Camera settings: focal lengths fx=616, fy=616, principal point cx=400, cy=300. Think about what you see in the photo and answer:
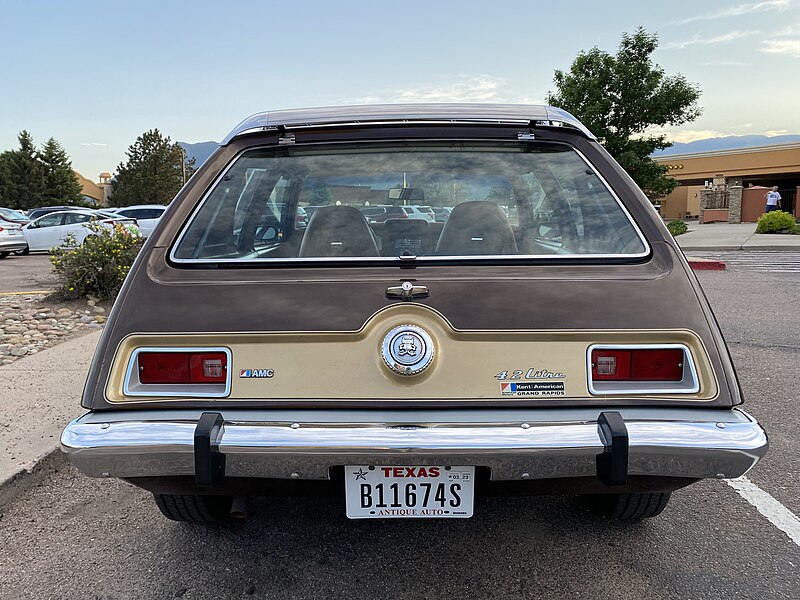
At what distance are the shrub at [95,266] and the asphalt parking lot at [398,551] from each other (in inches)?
206

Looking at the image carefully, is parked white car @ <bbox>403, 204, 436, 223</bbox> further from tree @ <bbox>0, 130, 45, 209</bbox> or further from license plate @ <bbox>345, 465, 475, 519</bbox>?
tree @ <bbox>0, 130, 45, 209</bbox>

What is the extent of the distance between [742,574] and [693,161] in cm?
4540

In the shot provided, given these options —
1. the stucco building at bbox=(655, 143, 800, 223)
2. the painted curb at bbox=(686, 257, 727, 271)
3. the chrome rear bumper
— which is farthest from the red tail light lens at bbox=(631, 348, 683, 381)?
the stucco building at bbox=(655, 143, 800, 223)

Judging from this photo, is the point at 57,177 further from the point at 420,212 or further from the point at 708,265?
the point at 420,212

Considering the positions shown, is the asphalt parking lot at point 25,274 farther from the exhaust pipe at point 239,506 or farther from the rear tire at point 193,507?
the exhaust pipe at point 239,506

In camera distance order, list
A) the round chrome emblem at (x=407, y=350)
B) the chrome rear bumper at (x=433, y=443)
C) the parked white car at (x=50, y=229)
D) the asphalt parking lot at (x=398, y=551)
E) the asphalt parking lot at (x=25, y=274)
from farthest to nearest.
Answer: the parked white car at (x=50, y=229)
the asphalt parking lot at (x=25, y=274)
the asphalt parking lot at (x=398, y=551)
the round chrome emblem at (x=407, y=350)
the chrome rear bumper at (x=433, y=443)

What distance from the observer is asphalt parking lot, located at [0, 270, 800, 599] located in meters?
2.30

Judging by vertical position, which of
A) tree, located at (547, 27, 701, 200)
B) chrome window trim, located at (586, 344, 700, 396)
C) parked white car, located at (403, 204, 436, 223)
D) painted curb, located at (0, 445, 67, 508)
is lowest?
painted curb, located at (0, 445, 67, 508)

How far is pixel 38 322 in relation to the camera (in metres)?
7.14

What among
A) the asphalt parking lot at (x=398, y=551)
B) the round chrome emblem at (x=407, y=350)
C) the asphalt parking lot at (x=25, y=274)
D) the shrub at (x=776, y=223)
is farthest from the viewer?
the shrub at (x=776, y=223)

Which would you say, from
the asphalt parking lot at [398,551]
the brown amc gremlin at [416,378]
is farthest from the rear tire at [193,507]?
the brown amc gremlin at [416,378]

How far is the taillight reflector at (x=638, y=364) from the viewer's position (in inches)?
79.4

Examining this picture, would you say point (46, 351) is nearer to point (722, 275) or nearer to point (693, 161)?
point (722, 275)

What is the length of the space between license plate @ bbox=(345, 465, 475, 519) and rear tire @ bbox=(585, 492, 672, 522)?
2.84ft
